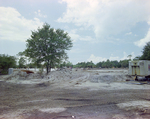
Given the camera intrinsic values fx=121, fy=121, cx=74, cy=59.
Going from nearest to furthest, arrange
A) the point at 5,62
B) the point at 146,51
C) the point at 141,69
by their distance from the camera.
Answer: the point at 141,69, the point at 5,62, the point at 146,51

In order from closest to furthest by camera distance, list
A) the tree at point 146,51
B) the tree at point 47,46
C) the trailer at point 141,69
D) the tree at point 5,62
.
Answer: the trailer at point 141,69
the tree at point 47,46
the tree at point 5,62
the tree at point 146,51

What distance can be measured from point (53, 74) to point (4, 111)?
1567 cm

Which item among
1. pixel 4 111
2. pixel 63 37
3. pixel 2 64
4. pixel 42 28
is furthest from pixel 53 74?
pixel 4 111

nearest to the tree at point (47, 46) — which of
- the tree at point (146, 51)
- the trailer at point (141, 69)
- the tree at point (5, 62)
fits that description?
the tree at point (5, 62)

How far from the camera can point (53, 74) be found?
21016 mm

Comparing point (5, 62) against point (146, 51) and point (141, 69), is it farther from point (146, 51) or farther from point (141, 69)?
point (146, 51)

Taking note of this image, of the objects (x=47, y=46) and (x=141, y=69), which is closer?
(x=141, y=69)

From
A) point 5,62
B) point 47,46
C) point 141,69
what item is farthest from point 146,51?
point 5,62

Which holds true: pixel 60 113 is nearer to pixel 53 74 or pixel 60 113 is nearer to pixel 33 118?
pixel 33 118

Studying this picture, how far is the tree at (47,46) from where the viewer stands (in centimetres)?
2181

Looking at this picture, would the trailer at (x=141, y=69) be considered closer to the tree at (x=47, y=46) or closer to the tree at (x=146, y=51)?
the tree at (x=47, y=46)

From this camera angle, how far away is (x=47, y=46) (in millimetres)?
22453

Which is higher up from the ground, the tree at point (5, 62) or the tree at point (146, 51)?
the tree at point (146, 51)

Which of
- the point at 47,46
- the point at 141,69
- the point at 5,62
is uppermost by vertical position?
the point at 47,46
